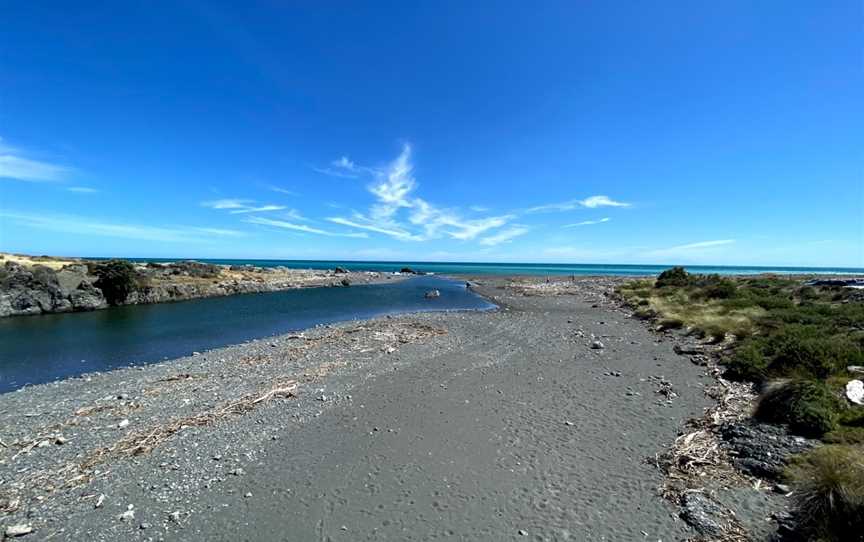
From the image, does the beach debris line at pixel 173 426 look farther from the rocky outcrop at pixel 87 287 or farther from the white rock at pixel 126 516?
the rocky outcrop at pixel 87 287

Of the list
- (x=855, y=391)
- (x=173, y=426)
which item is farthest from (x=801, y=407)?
(x=173, y=426)

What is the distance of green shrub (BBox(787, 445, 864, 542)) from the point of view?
14.1ft

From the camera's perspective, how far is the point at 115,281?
3525 cm

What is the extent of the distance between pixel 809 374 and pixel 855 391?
1836mm

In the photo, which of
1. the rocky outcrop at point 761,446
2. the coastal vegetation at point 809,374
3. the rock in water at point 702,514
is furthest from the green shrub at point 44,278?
the coastal vegetation at point 809,374

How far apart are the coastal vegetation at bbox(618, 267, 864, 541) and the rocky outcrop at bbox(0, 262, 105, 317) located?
45219 mm

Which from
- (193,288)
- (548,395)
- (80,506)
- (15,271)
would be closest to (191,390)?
(80,506)

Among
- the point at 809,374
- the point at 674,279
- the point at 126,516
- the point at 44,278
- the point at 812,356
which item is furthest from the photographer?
the point at 674,279

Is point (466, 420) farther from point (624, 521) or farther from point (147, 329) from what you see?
point (147, 329)

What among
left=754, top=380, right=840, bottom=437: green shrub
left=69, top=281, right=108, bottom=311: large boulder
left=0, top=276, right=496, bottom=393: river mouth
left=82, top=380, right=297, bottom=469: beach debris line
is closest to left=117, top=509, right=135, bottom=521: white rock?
left=82, top=380, right=297, bottom=469: beach debris line

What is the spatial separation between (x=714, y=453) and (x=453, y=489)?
5470mm

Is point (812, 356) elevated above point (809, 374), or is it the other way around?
point (812, 356)

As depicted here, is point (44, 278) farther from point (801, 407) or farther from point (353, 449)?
point (801, 407)

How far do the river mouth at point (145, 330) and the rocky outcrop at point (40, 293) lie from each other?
76.0 inches
